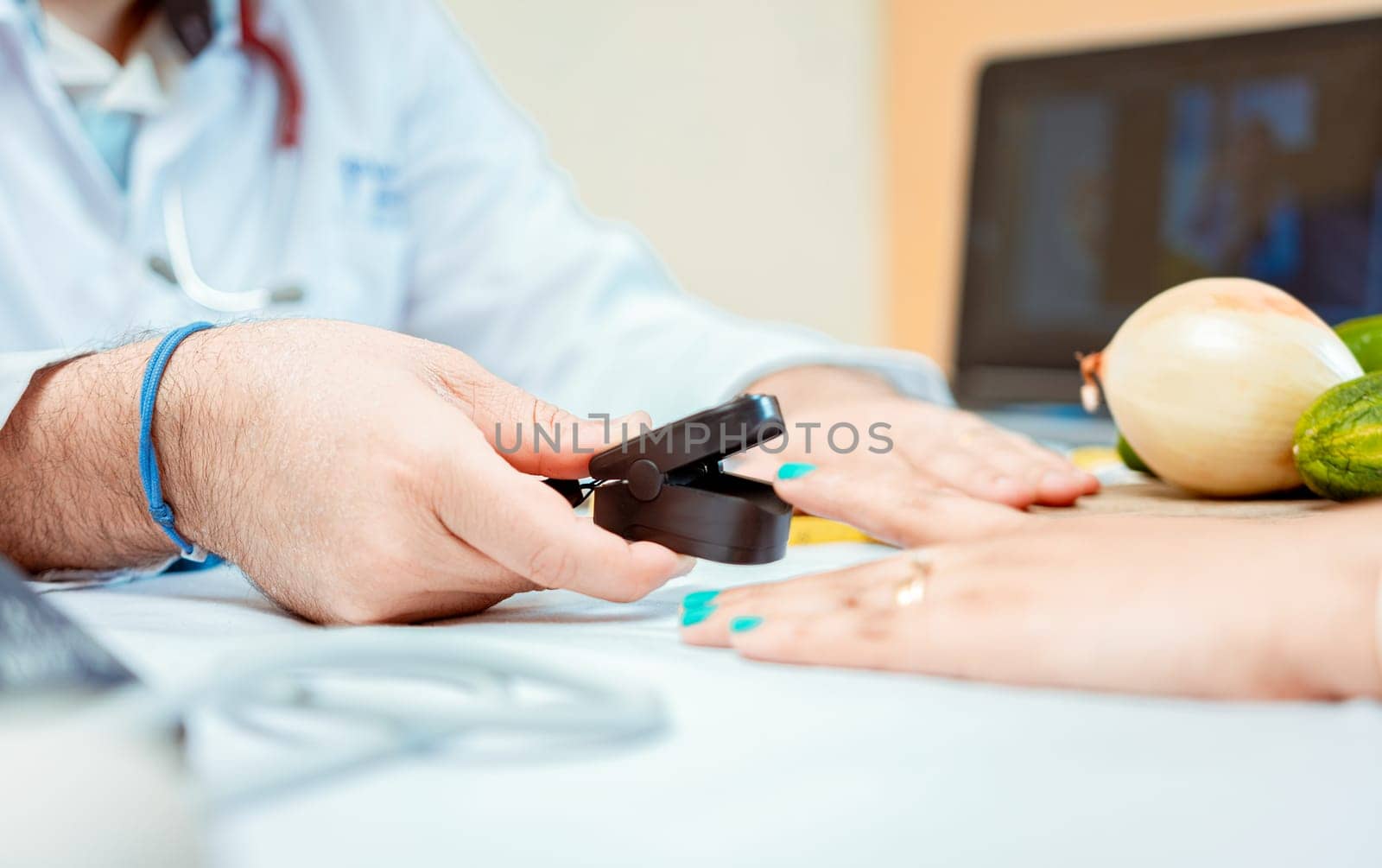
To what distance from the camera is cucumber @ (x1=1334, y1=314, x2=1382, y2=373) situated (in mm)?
594

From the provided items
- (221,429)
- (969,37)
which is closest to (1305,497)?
(221,429)

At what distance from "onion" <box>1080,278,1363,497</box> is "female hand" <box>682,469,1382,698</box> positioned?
121mm

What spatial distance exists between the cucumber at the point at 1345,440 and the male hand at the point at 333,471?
29cm

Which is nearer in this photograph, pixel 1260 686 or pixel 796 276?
pixel 1260 686

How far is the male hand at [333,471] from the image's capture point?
0.41 metres

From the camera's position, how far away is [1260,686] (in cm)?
33

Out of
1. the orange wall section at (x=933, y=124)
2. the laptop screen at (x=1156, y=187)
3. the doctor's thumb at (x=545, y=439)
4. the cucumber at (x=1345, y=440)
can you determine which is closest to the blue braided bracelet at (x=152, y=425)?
the doctor's thumb at (x=545, y=439)

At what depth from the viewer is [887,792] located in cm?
26

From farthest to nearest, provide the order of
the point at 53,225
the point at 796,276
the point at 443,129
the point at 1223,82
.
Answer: the point at 796,276
the point at 1223,82
the point at 443,129
the point at 53,225

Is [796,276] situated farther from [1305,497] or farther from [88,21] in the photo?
[1305,497]

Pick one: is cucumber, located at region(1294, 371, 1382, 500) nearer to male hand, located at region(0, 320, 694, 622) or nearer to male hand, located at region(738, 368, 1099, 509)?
male hand, located at region(738, 368, 1099, 509)

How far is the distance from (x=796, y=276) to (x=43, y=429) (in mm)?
1733

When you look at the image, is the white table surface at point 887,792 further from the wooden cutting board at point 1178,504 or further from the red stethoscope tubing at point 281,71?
the red stethoscope tubing at point 281,71

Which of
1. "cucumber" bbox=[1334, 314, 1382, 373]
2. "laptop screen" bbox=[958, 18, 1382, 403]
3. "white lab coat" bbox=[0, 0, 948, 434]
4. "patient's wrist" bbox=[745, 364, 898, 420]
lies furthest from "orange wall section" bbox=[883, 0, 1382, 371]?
"cucumber" bbox=[1334, 314, 1382, 373]
